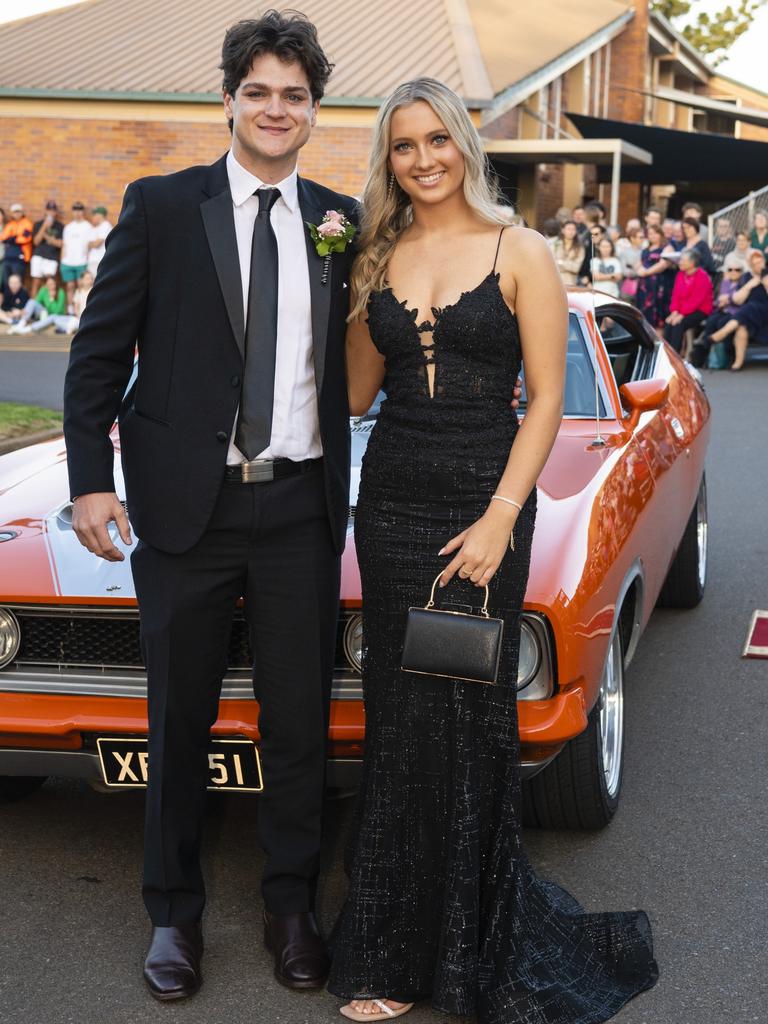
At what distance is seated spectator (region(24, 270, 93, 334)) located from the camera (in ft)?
71.9

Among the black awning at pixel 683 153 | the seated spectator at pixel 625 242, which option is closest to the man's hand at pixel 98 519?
the seated spectator at pixel 625 242

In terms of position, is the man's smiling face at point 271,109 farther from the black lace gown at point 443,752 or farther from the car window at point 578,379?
the car window at point 578,379

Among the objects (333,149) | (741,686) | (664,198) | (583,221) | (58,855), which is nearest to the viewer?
(58,855)

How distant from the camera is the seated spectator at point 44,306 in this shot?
2206cm

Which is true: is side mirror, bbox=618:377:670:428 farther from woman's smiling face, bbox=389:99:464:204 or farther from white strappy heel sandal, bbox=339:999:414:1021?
white strappy heel sandal, bbox=339:999:414:1021

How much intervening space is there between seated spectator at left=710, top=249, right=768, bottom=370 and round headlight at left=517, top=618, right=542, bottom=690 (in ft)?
48.9

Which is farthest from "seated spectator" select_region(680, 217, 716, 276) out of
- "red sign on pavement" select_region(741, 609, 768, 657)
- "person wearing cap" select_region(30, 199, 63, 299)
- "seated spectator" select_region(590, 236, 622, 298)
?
"red sign on pavement" select_region(741, 609, 768, 657)

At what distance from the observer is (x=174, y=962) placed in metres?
3.11

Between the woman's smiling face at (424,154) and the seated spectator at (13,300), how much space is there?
67.2ft

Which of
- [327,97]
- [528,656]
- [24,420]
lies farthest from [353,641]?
[327,97]

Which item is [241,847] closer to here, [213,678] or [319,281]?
[213,678]

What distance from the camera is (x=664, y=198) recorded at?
123 feet

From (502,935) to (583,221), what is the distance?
16.9 m

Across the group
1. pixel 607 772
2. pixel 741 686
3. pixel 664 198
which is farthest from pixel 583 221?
pixel 664 198
